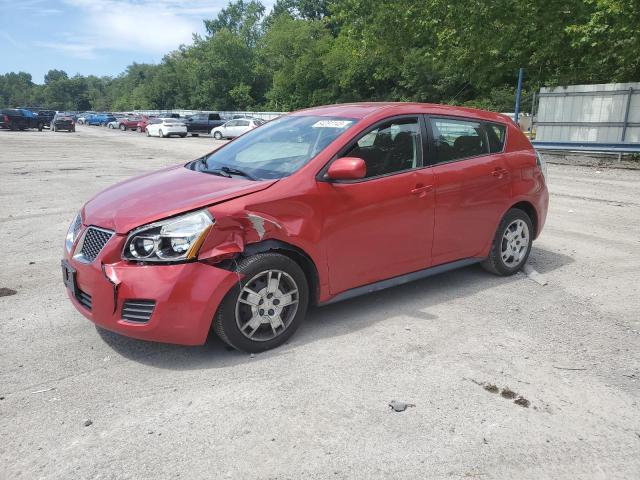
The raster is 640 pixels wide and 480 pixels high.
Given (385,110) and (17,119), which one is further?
(17,119)

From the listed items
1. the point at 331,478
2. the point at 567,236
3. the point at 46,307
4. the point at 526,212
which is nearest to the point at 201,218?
the point at 331,478

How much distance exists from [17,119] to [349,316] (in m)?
44.7

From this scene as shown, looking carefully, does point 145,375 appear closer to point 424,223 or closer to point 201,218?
point 201,218

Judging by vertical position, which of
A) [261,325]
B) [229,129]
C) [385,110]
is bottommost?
[261,325]

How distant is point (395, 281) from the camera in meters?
4.42

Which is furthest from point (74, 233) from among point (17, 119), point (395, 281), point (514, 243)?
point (17, 119)

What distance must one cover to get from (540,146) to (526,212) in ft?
54.1

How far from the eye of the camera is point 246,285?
356cm

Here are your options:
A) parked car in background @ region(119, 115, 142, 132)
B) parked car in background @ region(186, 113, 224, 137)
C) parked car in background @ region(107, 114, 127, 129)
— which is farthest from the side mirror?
parked car in background @ region(107, 114, 127, 129)

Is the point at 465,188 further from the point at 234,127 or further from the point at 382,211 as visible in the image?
the point at 234,127

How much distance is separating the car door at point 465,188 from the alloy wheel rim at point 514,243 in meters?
0.26

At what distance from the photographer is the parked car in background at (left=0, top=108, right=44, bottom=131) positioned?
40.7 meters

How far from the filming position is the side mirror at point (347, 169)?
383 centimetres

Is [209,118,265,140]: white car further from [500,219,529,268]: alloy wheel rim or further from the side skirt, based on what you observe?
the side skirt
